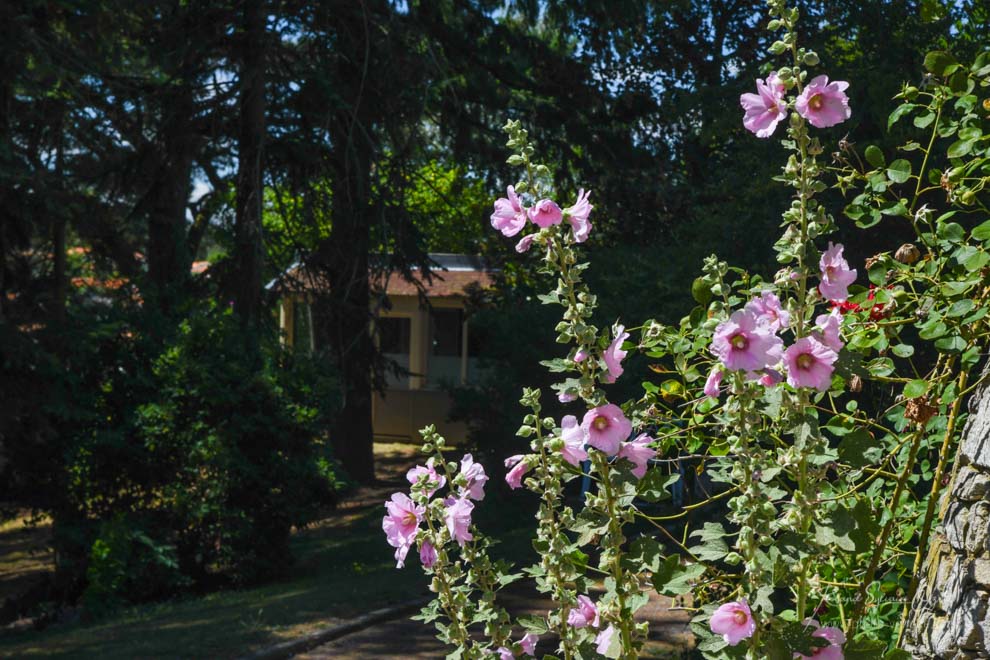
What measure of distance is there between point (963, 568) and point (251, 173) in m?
10.8

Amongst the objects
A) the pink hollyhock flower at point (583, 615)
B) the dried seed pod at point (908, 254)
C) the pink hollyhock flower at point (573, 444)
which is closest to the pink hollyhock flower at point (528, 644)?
the pink hollyhock flower at point (583, 615)

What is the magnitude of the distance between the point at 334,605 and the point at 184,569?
126 inches

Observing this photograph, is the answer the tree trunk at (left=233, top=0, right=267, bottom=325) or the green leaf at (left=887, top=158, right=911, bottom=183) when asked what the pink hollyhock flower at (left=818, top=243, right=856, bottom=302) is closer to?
the green leaf at (left=887, top=158, right=911, bottom=183)

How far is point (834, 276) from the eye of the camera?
225 cm

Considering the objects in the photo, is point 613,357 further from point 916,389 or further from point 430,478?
point 916,389

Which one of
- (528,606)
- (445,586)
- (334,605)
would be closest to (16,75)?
(334,605)

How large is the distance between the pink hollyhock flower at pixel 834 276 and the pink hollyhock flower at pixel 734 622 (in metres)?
0.68

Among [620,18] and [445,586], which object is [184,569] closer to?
[620,18]

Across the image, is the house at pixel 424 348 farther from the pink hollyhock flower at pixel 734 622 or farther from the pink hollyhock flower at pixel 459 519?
the pink hollyhock flower at pixel 734 622

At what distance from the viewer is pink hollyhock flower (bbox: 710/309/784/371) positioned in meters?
1.93

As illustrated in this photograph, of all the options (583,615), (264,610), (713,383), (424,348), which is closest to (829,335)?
(713,383)

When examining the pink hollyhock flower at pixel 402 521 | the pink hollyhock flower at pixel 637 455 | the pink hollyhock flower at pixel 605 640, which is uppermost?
the pink hollyhock flower at pixel 637 455

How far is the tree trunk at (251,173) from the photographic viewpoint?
12.0m

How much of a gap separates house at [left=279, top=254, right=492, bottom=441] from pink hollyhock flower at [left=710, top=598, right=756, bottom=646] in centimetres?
1897
